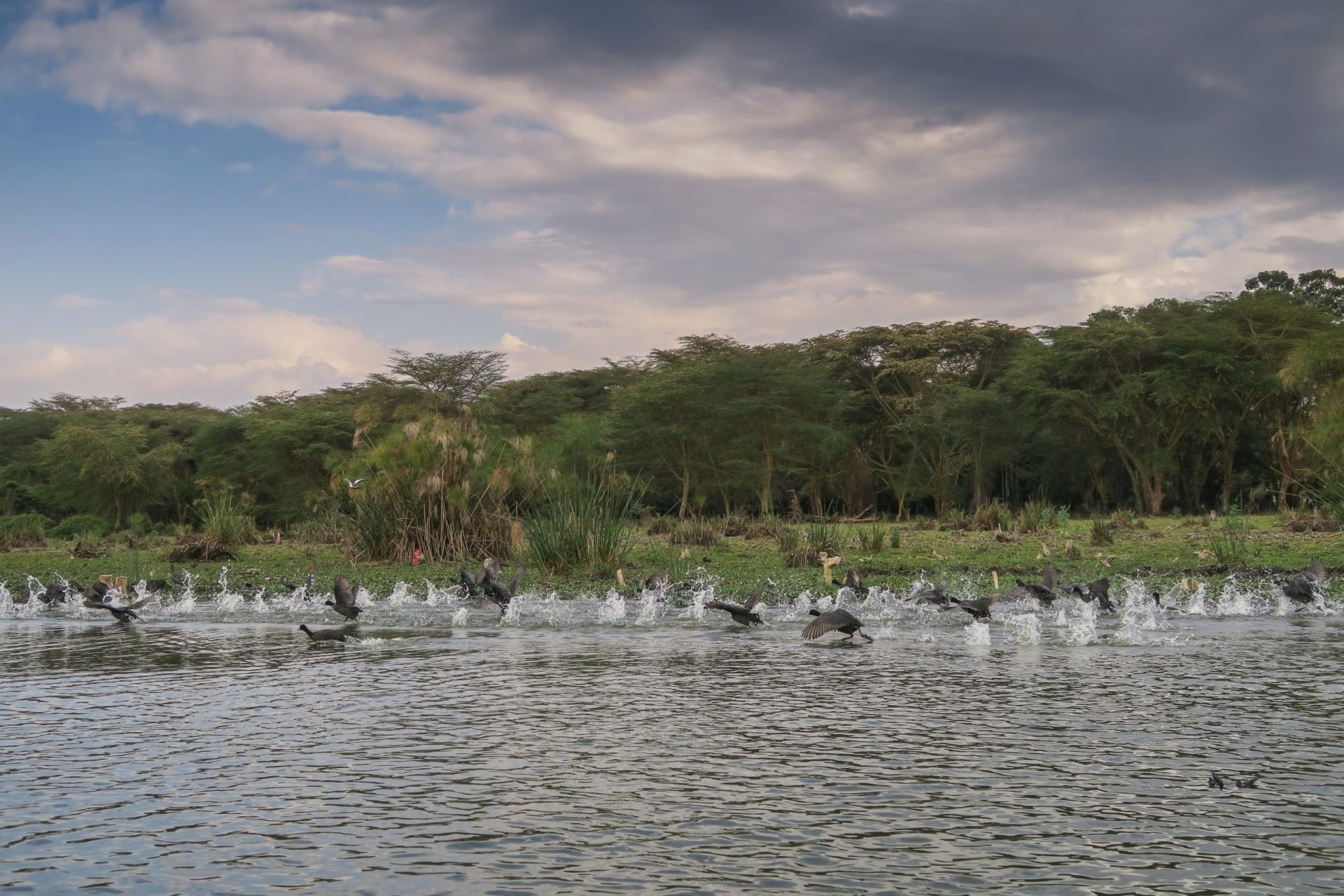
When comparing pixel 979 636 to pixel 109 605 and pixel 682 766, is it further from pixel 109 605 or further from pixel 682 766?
pixel 109 605

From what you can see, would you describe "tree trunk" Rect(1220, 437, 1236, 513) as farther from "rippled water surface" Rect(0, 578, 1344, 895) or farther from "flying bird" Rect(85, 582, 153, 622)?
"flying bird" Rect(85, 582, 153, 622)

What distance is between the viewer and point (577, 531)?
17250mm

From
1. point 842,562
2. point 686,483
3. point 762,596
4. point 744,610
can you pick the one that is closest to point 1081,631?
point 744,610

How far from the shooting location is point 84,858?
14.6 feet

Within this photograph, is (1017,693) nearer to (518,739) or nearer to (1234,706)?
(1234,706)

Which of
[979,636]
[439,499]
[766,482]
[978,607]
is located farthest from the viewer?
[766,482]

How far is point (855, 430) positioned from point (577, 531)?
114 feet

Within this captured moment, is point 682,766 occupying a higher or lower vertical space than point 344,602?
lower

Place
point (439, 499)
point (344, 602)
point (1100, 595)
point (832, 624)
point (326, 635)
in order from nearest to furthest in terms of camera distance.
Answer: point (832, 624), point (326, 635), point (1100, 595), point (344, 602), point (439, 499)

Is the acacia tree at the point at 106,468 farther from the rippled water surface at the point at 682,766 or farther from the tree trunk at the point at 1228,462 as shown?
the rippled water surface at the point at 682,766

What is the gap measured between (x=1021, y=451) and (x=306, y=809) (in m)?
49.3

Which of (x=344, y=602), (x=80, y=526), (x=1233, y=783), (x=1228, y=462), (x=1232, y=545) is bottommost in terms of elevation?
(x=1233, y=783)

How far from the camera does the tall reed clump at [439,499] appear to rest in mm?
19391

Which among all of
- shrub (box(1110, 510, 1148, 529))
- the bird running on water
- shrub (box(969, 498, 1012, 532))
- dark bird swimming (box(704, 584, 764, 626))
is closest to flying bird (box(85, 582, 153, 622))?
dark bird swimming (box(704, 584, 764, 626))
